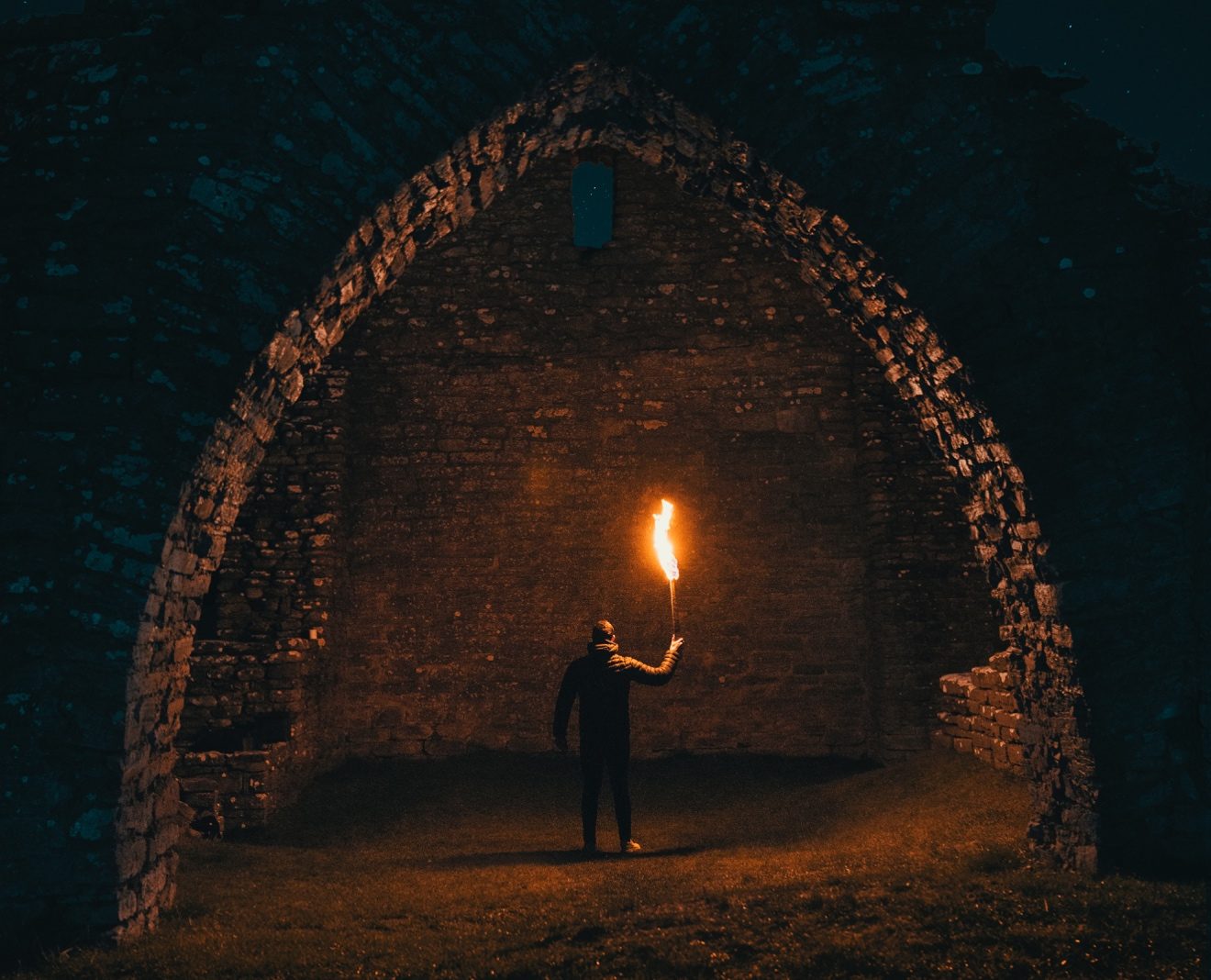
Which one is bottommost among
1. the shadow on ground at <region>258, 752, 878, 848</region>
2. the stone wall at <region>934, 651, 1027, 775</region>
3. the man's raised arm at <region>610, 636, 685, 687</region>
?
the shadow on ground at <region>258, 752, 878, 848</region>

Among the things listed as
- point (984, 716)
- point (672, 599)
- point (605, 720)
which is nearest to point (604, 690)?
point (605, 720)

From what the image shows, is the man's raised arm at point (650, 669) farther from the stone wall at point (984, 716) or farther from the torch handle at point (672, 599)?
the stone wall at point (984, 716)

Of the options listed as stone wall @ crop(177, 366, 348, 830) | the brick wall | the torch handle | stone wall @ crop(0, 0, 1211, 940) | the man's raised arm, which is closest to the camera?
stone wall @ crop(0, 0, 1211, 940)

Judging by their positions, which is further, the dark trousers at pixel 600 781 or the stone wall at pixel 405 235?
the dark trousers at pixel 600 781

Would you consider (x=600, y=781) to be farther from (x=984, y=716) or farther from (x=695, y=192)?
(x=695, y=192)

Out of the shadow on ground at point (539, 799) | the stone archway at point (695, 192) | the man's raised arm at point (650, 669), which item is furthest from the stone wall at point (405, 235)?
the shadow on ground at point (539, 799)

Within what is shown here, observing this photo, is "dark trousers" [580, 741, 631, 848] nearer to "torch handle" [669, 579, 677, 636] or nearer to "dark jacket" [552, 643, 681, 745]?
"dark jacket" [552, 643, 681, 745]

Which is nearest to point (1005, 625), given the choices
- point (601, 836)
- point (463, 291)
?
point (601, 836)

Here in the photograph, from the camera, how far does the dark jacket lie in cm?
588

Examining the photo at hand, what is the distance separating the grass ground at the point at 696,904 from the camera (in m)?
3.41

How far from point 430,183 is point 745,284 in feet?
17.9

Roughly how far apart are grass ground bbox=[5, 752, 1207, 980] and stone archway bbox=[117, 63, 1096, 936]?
13.9 inches

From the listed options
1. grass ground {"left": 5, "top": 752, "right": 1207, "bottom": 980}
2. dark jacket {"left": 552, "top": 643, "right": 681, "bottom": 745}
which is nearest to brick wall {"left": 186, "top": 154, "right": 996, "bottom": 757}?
grass ground {"left": 5, "top": 752, "right": 1207, "bottom": 980}

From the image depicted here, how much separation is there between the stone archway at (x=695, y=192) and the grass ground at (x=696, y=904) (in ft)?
1.16
